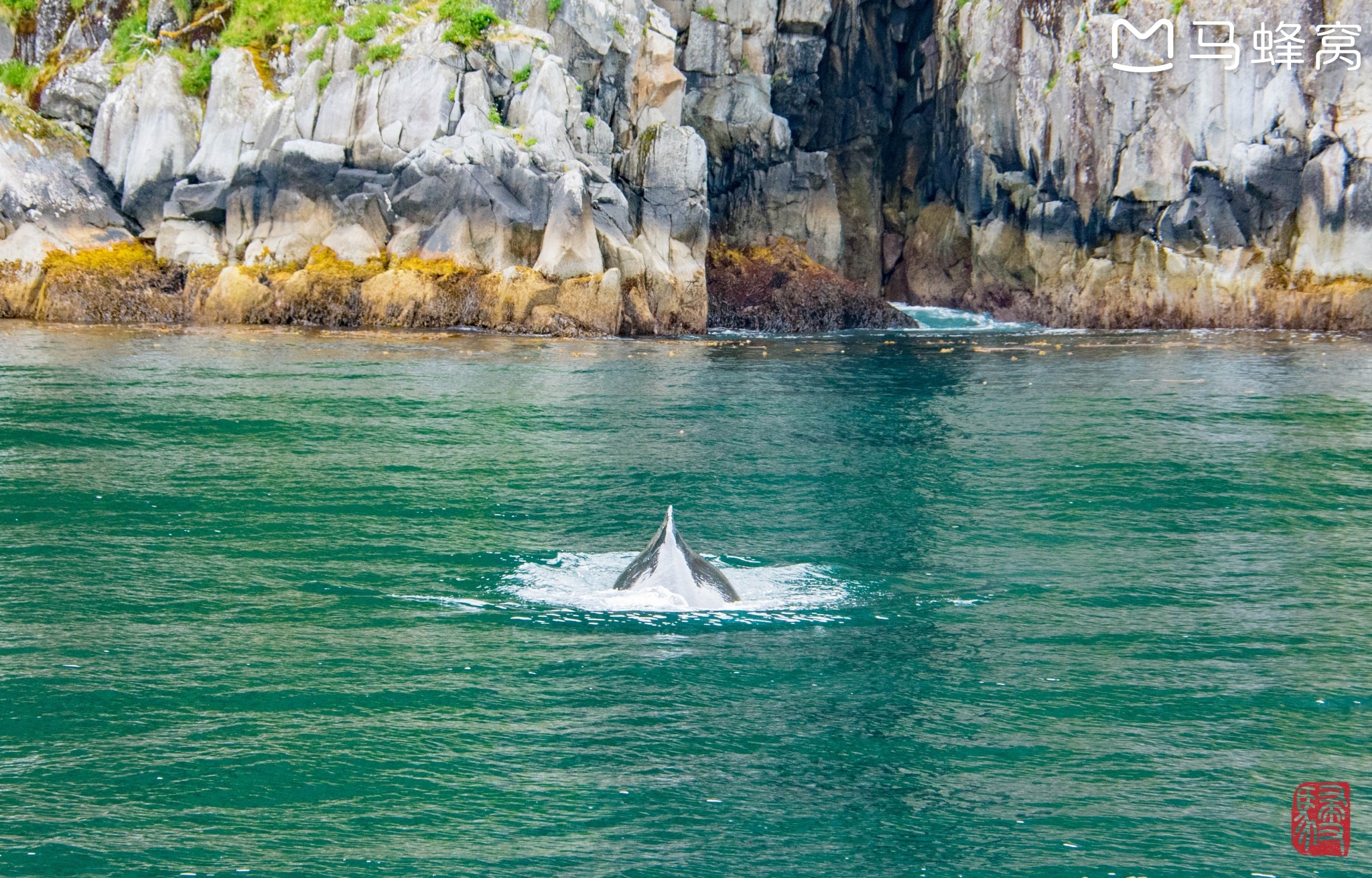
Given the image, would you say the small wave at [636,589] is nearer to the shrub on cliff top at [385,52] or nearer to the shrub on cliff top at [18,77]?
the shrub on cliff top at [385,52]

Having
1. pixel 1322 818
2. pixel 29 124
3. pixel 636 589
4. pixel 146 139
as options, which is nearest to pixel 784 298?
pixel 146 139

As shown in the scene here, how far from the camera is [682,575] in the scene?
12359mm

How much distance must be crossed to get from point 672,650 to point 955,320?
159ft

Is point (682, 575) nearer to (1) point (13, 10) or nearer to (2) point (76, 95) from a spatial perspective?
(2) point (76, 95)

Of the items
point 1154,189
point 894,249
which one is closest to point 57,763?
point 1154,189

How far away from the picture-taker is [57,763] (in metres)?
8.54

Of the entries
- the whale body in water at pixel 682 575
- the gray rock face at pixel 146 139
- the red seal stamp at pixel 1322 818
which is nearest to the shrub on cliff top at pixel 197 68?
the gray rock face at pixel 146 139

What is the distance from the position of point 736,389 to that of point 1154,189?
27.8 metres

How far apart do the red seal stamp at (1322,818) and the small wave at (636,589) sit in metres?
4.89

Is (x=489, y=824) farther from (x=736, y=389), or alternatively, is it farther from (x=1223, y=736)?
(x=736, y=389)

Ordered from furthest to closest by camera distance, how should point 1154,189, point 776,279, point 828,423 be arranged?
1. point 776,279
2. point 1154,189
3. point 828,423

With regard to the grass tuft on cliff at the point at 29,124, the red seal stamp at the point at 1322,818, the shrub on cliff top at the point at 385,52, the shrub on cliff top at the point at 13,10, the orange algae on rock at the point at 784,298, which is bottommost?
the red seal stamp at the point at 1322,818

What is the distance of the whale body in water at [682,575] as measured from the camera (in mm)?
12281

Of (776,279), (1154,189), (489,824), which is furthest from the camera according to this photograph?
(776,279)
